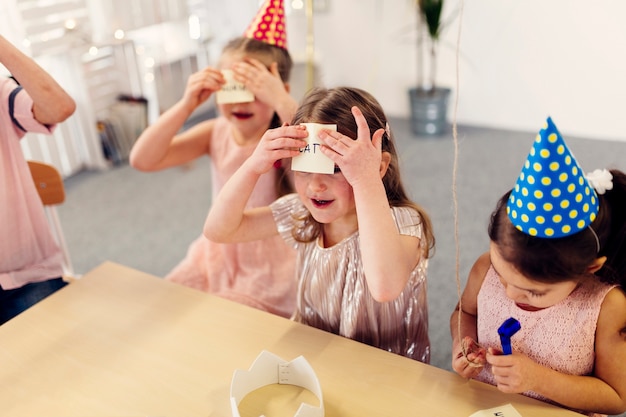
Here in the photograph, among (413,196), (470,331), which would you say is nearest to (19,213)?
(470,331)

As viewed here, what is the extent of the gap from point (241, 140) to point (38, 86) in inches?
19.6

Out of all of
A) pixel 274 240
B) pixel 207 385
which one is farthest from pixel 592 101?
Answer: pixel 207 385

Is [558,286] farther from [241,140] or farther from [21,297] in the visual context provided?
[21,297]

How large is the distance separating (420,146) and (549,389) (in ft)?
8.63

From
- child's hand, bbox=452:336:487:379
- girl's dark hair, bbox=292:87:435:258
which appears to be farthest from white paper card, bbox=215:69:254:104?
child's hand, bbox=452:336:487:379

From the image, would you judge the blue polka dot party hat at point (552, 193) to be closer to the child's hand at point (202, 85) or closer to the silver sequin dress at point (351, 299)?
the silver sequin dress at point (351, 299)

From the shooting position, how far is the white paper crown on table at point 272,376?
34.2 inches

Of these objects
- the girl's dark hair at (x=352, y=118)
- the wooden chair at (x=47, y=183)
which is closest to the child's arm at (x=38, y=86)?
the wooden chair at (x=47, y=183)

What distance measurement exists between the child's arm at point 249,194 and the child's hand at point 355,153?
0.16ft

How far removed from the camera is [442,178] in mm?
3006

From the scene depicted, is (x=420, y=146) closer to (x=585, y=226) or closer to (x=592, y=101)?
(x=592, y=101)

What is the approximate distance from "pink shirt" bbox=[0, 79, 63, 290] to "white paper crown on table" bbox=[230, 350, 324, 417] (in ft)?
2.39

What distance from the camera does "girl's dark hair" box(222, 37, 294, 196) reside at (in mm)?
1413

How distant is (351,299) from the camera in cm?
115
